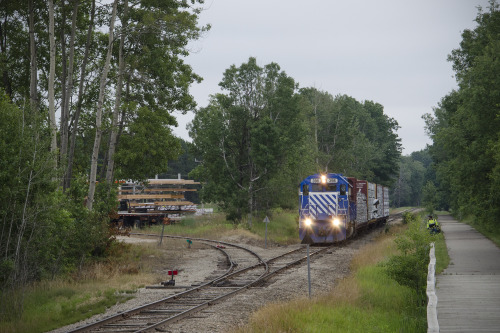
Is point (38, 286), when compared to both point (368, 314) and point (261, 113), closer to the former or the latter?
point (368, 314)

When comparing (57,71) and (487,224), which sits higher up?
(57,71)

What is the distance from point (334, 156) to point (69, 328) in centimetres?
5645

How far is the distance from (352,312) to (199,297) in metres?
4.46

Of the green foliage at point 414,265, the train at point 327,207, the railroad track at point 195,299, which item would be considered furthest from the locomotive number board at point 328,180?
the green foliage at point 414,265

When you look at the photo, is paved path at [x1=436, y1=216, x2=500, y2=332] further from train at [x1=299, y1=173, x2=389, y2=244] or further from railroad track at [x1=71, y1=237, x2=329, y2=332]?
train at [x1=299, y1=173, x2=389, y2=244]

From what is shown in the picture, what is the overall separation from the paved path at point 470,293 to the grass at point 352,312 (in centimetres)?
85

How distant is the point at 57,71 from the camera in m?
27.4

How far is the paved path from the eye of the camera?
9492 millimetres

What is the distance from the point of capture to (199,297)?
14.4 meters

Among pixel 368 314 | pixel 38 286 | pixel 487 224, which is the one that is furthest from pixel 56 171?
pixel 487 224

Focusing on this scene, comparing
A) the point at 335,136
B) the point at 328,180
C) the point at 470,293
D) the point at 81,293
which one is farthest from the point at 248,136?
the point at 335,136

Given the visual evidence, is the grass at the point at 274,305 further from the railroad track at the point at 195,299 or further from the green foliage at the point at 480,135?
the green foliage at the point at 480,135

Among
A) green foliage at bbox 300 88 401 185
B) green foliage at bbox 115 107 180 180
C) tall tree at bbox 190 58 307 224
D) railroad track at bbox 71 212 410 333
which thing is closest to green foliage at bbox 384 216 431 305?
railroad track at bbox 71 212 410 333

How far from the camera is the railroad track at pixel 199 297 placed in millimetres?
11070
